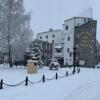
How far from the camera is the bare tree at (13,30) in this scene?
145 feet

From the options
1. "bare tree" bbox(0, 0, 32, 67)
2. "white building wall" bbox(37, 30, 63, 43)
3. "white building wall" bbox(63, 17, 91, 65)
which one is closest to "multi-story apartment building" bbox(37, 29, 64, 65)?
"white building wall" bbox(37, 30, 63, 43)

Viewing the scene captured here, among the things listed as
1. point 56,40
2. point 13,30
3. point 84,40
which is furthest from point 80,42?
point 13,30

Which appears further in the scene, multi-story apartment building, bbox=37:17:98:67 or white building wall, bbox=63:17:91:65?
white building wall, bbox=63:17:91:65

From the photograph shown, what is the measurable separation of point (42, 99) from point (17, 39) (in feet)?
91.8

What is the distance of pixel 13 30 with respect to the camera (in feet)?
145

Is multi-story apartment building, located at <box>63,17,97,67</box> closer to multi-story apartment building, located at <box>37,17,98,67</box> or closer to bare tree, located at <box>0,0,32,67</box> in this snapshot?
multi-story apartment building, located at <box>37,17,98,67</box>

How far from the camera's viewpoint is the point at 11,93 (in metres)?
18.3

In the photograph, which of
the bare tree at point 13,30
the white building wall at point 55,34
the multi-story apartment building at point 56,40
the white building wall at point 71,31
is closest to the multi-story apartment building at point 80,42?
the white building wall at point 71,31

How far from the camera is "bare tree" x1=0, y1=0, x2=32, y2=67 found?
44.2 metres

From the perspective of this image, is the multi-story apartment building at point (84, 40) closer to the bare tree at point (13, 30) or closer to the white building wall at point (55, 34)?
the white building wall at point (55, 34)

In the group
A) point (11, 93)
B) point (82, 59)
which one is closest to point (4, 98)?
point (11, 93)

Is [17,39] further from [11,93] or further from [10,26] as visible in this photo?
[11,93]

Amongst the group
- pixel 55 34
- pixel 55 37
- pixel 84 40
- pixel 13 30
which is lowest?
pixel 13 30

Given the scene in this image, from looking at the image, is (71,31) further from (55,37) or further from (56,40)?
(56,40)
